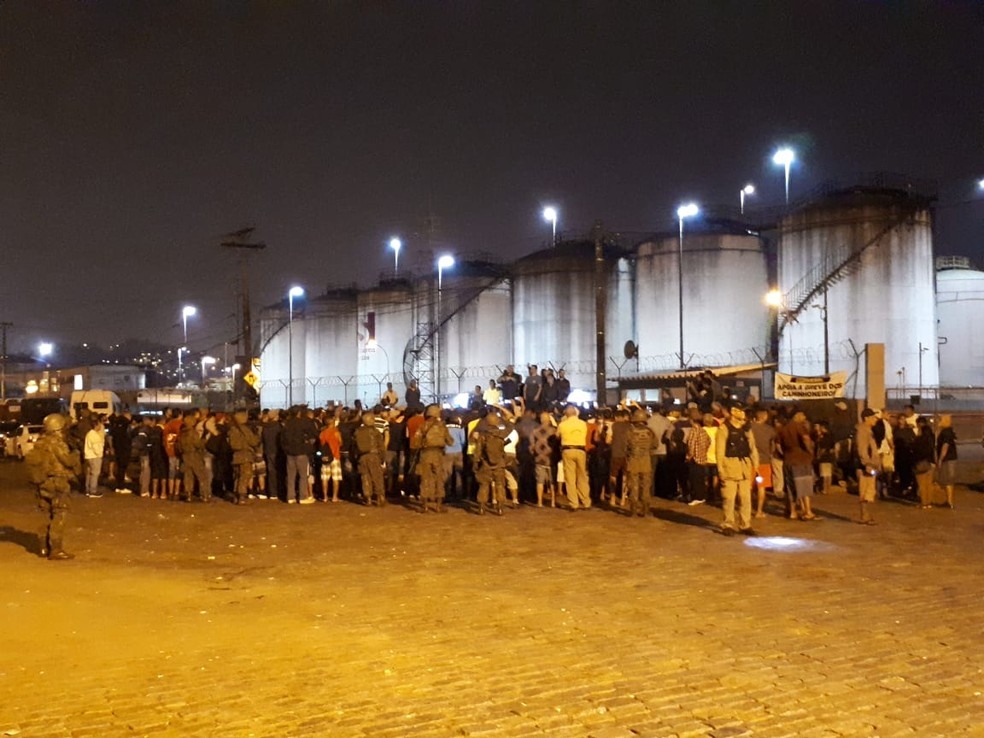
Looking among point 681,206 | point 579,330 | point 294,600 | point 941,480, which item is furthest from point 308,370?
point 294,600

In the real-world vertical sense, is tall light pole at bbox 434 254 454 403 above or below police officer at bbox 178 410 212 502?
above

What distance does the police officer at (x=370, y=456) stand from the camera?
16.4 metres

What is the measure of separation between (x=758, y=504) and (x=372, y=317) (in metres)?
44.9

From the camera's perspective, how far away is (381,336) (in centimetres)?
A: 5753

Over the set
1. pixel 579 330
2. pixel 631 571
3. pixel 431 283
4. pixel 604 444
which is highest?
pixel 431 283

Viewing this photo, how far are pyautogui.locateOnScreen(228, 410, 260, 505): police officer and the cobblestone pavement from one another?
11.0ft

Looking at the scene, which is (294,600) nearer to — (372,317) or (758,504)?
(758,504)

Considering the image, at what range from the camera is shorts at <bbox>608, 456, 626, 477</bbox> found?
1638 centimetres

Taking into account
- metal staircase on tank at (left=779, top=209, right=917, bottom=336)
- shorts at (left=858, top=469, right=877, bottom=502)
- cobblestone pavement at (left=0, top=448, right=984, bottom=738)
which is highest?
metal staircase on tank at (left=779, top=209, right=917, bottom=336)

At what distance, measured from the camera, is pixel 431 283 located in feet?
178

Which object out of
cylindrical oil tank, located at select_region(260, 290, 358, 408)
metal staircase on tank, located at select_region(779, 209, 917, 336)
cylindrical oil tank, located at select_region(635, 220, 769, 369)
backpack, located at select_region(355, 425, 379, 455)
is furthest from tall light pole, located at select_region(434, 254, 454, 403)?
backpack, located at select_region(355, 425, 379, 455)

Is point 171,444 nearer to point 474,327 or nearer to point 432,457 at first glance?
point 432,457

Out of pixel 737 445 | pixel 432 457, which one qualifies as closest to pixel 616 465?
pixel 432 457

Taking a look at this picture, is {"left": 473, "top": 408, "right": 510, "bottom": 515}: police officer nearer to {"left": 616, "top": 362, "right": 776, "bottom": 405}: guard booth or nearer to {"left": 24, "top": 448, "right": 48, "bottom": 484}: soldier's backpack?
{"left": 24, "top": 448, "right": 48, "bottom": 484}: soldier's backpack
